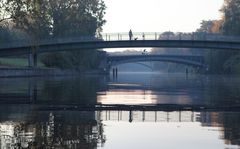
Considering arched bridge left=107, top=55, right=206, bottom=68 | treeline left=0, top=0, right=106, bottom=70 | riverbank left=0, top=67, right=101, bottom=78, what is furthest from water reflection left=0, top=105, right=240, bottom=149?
arched bridge left=107, top=55, right=206, bottom=68

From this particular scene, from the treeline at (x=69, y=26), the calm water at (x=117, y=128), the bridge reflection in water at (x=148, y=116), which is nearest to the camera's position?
the calm water at (x=117, y=128)

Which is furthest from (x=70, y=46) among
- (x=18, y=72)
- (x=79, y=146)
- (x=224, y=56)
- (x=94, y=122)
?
(x=79, y=146)

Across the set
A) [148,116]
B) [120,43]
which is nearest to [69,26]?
[120,43]

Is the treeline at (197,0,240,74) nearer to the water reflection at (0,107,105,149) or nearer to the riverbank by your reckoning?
the riverbank

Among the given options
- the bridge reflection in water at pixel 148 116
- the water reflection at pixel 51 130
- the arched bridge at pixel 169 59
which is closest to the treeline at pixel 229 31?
the arched bridge at pixel 169 59

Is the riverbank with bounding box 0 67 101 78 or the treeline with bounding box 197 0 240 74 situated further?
the treeline with bounding box 197 0 240 74

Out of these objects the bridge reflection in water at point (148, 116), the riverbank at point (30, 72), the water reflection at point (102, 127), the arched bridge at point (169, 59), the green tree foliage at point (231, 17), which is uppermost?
the green tree foliage at point (231, 17)

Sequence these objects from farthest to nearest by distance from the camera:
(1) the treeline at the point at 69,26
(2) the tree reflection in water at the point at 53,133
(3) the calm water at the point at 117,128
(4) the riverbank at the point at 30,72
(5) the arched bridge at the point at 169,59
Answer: (5) the arched bridge at the point at 169,59, (1) the treeline at the point at 69,26, (4) the riverbank at the point at 30,72, (3) the calm water at the point at 117,128, (2) the tree reflection in water at the point at 53,133

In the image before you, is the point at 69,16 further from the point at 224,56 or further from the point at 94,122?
the point at 94,122

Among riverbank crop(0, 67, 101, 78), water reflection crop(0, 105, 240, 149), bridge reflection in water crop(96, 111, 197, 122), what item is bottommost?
riverbank crop(0, 67, 101, 78)

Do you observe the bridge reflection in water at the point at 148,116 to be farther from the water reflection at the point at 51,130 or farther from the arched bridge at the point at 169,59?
the arched bridge at the point at 169,59

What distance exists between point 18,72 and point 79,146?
2581 inches

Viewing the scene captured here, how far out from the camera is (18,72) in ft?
253

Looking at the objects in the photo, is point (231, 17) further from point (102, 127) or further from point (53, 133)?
point (53, 133)
